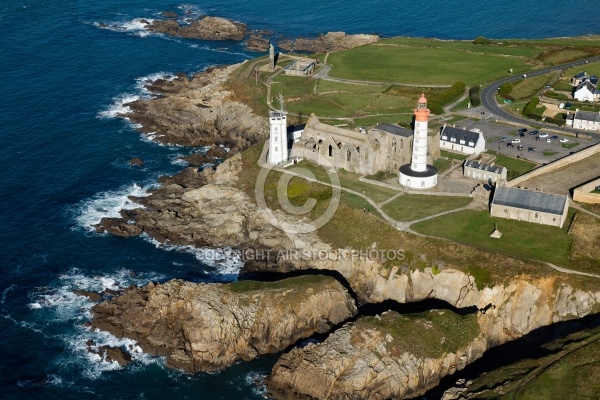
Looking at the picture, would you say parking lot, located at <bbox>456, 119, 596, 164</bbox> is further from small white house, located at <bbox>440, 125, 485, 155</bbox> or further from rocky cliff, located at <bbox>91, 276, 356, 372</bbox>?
rocky cliff, located at <bbox>91, 276, 356, 372</bbox>

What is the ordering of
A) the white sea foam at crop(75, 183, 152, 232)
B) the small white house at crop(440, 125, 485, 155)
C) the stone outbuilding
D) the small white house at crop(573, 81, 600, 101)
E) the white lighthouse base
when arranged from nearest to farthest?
the white lighthouse base < the white sea foam at crop(75, 183, 152, 232) < the small white house at crop(440, 125, 485, 155) < the small white house at crop(573, 81, 600, 101) < the stone outbuilding

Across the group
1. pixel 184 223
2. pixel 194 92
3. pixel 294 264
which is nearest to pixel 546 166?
pixel 294 264

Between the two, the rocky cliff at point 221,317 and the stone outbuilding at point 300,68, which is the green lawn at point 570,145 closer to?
the rocky cliff at point 221,317

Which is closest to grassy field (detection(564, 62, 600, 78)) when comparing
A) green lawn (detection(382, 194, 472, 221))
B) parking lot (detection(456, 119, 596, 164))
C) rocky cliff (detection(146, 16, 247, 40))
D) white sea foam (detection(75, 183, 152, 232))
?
parking lot (detection(456, 119, 596, 164))

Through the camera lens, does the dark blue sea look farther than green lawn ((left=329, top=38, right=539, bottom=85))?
No

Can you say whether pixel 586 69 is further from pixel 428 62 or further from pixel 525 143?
pixel 525 143

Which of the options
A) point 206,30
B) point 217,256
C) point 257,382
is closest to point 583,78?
point 217,256

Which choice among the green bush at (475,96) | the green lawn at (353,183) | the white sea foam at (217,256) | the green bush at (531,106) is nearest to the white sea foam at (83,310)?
the white sea foam at (217,256)

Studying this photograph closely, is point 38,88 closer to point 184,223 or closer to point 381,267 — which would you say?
point 184,223
